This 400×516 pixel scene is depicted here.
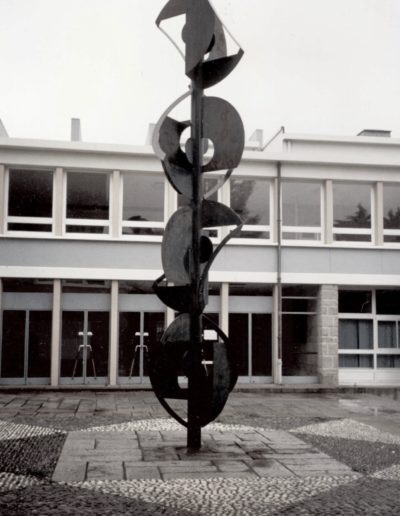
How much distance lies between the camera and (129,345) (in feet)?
68.6

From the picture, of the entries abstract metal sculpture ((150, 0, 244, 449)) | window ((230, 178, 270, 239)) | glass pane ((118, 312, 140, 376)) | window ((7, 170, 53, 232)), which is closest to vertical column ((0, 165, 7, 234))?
window ((7, 170, 53, 232))

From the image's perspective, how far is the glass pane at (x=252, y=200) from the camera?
22125mm

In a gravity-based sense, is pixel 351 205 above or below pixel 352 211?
above

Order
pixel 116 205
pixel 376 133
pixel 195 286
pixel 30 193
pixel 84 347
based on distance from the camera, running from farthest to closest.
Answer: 1. pixel 376 133
2. pixel 116 205
3. pixel 30 193
4. pixel 84 347
5. pixel 195 286

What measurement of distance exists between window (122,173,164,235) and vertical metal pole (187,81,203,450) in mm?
12543

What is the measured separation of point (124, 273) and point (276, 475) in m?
13.8

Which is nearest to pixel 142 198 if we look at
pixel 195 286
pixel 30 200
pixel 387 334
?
pixel 30 200

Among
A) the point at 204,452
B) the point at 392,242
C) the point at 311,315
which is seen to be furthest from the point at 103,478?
the point at 392,242

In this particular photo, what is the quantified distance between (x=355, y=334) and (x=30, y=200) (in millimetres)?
10627

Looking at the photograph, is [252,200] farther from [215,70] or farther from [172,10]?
[215,70]

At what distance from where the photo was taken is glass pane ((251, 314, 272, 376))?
851 inches

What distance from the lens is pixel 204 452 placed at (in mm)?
8477

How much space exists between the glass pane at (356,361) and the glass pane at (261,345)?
7.90 ft

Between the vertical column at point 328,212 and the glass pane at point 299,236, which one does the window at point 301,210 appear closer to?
the glass pane at point 299,236
